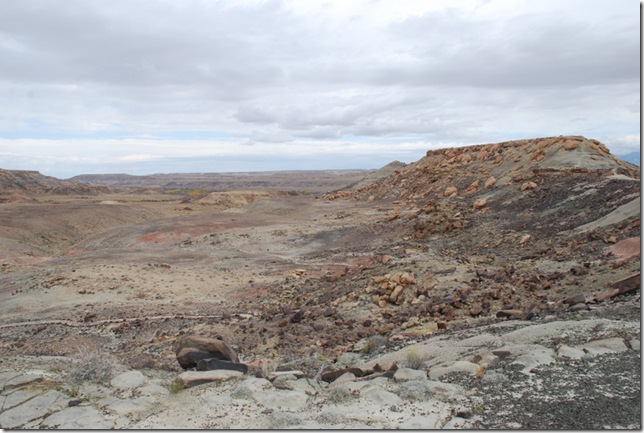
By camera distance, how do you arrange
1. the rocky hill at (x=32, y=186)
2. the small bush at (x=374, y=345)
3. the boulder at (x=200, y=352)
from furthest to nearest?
the rocky hill at (x=32, y=186) < the small bush at (x=374, y=345) < the boulder at (x=200, y=352)

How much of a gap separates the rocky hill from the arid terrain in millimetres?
47138

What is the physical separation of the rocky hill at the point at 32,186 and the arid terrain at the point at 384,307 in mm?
47138

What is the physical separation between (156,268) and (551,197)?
567 inches

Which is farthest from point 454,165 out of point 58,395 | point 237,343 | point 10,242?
point 58,395

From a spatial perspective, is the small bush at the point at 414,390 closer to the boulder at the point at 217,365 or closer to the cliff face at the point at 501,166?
the boulder at the point at 217,365

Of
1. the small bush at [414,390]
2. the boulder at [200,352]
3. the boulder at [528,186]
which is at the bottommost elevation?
the boulder at [200,352]

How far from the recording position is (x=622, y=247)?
11062mm

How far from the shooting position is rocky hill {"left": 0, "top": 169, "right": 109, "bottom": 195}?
70250 millimetres

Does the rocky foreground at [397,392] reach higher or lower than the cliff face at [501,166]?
lower

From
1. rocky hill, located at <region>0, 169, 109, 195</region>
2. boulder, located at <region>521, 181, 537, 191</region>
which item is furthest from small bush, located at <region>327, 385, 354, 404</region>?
rocky hill, located at <region>0, 169, 109, 195</region>

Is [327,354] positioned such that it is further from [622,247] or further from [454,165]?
[454,165]

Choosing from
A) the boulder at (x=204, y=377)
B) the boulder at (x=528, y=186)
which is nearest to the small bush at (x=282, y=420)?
the boulder at (x=204, y=377)

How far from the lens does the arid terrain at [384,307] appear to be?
5.01m

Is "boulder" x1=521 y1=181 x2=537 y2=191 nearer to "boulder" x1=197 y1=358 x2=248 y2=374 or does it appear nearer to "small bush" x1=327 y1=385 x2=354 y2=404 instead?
"boulder" x1=197 y1=358 x2=248 y2=374
